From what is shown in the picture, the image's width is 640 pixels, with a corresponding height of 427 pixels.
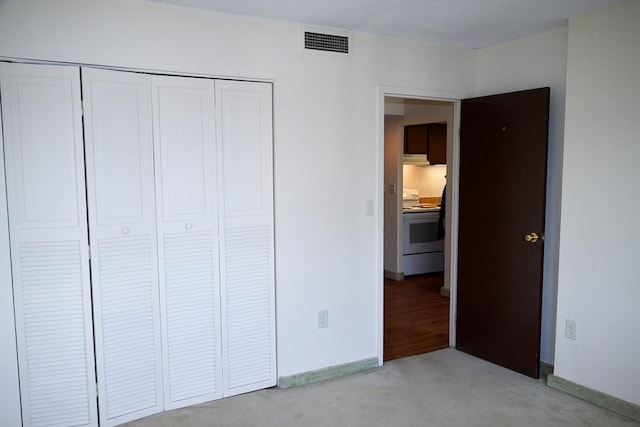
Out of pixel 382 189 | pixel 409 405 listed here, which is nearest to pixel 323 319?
pixel 409 405

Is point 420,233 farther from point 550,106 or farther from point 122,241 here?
point 122,241

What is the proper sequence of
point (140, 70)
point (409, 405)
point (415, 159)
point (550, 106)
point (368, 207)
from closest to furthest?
point (140, 70) < point (409, 405) < point (550, 106) < point (368, 207) < point (415, 159)

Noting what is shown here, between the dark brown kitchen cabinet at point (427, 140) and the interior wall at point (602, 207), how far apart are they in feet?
11.4

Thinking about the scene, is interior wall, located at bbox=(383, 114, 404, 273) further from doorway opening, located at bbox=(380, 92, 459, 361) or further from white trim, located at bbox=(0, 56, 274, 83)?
white trim, located at bbox=(0, 56, 274, 83)

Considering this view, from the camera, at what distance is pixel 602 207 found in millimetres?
3047

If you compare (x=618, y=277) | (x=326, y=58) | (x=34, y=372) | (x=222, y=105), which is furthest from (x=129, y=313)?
(x=618, y=277)

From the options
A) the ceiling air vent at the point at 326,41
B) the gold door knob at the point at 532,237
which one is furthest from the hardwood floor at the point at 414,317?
the ceiling air vent at the point at 326,41


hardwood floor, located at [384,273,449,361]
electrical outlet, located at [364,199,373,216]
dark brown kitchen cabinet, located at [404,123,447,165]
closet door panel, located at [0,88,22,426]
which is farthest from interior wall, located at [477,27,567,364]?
closet door panel, located at [0,88,22,426]

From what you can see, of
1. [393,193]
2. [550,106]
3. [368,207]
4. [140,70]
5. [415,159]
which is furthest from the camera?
[415,159]

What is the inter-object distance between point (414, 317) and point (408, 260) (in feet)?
5.72

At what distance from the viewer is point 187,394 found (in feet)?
10.1

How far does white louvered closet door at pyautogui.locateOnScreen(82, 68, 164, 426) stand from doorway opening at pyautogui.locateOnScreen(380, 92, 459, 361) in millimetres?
1947

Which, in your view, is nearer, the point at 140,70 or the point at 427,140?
the point at 140,70

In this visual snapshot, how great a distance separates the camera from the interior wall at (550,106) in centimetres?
341
